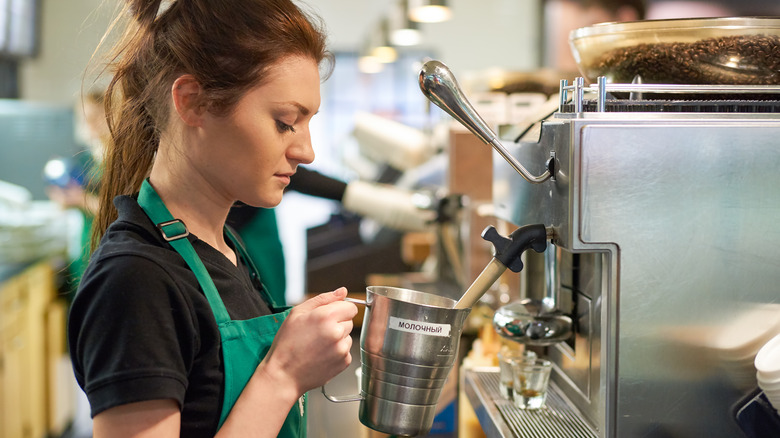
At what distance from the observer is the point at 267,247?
217 cm

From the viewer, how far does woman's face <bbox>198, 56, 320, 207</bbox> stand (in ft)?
2.85

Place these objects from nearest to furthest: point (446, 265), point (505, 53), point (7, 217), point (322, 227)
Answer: point (446, 265)
point (7, 217)
point (322, 227)
point (505, 53)

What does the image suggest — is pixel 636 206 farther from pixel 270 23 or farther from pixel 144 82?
pixel 144 82

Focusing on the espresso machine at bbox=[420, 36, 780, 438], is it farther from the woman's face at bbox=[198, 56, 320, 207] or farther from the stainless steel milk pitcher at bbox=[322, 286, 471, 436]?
the woman's face at bbox=[198, 56, 320, 207]

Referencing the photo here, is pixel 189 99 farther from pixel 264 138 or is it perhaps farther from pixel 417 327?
pixel 417 327

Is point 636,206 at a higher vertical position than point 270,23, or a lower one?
lower

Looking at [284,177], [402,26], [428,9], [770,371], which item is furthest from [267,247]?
[402,26]

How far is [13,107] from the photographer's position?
14.1ft

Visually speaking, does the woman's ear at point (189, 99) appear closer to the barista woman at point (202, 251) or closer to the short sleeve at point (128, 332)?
the barista woman at point (202, 251)

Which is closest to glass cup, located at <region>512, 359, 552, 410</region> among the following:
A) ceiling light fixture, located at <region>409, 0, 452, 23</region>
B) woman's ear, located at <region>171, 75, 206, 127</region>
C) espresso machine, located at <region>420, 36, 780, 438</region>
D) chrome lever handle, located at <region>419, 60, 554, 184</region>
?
espresso machine, located at <region>420, 36, 780, 438</region>

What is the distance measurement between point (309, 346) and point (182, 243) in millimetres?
184

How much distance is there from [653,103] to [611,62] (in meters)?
0.17

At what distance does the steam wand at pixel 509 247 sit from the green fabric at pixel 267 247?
47.1 inches

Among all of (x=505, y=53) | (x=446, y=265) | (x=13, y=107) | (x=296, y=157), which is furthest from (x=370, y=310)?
(x=505, y=53)
